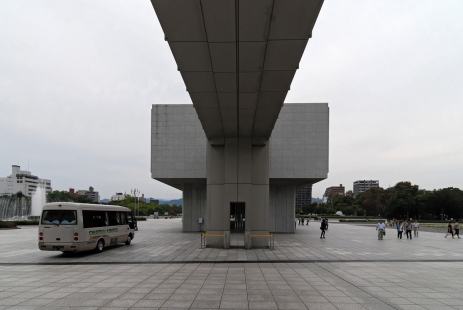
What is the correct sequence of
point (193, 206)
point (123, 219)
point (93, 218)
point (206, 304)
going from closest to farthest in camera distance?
point (206, 304)
point (93, 218)
point (123, 219)
point (193, 206)

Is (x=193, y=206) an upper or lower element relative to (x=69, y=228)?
upper

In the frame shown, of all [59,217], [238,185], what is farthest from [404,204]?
[59,217]

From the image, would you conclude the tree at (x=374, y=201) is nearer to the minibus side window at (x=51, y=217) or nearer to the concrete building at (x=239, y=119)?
the concrete building at (x=239, y=119)

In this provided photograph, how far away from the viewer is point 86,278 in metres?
11.5

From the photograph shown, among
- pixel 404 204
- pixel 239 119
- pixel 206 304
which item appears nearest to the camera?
pixel 206 304

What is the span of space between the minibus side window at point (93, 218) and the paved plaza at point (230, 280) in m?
1.55

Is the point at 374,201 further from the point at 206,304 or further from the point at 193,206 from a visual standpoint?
the point at 206,304

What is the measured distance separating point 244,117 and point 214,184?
236 inches

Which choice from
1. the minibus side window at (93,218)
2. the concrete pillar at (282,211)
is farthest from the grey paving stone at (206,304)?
the concrete pillar at (282,211)

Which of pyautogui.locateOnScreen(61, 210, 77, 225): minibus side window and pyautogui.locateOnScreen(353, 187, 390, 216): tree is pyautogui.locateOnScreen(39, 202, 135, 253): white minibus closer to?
pyautogui.locateOnScreen(61, 210, 77, 225): minibus side window

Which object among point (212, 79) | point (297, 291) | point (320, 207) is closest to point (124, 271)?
point (297, 291)

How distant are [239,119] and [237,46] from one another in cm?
750

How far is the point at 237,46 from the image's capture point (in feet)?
29.9

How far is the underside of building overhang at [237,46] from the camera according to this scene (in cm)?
732
